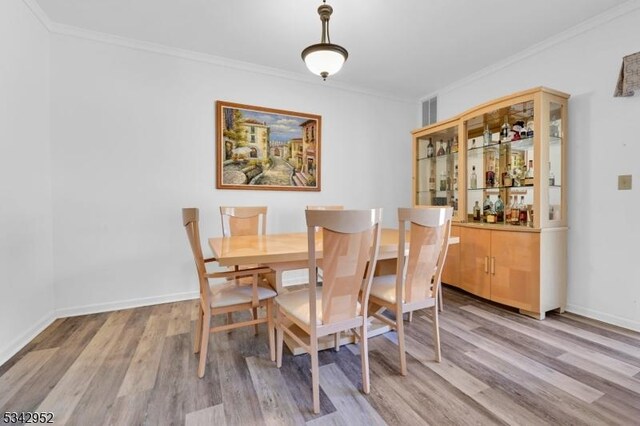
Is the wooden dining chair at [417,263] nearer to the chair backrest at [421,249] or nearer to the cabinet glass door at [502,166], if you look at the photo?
the chair backrest at [421,249]

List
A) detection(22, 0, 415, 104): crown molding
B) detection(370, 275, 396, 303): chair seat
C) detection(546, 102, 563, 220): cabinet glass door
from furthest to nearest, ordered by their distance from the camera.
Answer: detection(546, 102, 563, 220): cabinet glass door < detection(22, 0, 415, 104): crown molding < detection(370, 275, 396, 303): chair seat

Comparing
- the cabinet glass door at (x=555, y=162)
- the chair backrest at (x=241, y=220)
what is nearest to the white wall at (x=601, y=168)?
the cabinet glass door at (x=555, y=162)

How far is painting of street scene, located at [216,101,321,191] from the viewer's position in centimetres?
308

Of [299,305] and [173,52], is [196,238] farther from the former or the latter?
[173,52]

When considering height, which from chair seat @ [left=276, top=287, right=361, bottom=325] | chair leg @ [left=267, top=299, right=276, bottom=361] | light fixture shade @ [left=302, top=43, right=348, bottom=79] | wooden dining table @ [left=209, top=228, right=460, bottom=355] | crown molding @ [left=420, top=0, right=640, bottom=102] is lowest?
chair leg @ [left=267, top=299, right=276, bottom=361]

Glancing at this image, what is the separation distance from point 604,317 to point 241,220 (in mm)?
3236

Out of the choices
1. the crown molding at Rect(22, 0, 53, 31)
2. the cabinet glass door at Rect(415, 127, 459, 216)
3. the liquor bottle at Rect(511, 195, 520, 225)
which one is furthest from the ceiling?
the liquor bottle at Rect(511, 195, 520, 225)

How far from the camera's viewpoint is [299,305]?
158cm

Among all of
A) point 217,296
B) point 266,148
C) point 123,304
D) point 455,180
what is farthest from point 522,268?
point 123,304

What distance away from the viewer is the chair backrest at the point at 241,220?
8.55ft

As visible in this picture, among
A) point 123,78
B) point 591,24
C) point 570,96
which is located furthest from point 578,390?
point 123,78

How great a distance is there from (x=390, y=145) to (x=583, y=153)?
2094 mm

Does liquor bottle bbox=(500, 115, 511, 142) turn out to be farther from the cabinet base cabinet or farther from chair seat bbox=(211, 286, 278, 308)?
chair seat bbox=(211, 286, 278, 308)

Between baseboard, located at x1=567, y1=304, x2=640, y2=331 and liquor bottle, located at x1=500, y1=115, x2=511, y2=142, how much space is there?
5.44ft
